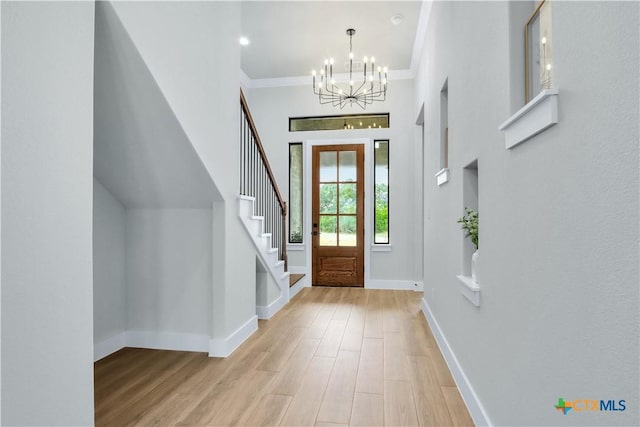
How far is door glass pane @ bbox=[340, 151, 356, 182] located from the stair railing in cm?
144

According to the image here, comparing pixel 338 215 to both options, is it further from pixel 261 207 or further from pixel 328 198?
pixel 261 207

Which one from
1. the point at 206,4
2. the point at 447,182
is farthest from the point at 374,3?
the point at 447,182

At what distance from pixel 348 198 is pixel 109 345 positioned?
3.77 m

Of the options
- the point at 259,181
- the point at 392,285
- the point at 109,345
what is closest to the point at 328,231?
the point at 392,285

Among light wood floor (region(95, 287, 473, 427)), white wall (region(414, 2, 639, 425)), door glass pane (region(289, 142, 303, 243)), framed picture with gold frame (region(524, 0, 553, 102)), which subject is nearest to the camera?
white wall (region(414, 2, 639, 425))

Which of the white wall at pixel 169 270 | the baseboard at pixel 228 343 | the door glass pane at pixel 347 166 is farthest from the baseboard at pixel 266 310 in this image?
the door glass pane at pixel 347 166

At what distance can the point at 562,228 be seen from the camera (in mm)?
1034

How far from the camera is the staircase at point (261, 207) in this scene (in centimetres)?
329

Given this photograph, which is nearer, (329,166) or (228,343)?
(228,343)

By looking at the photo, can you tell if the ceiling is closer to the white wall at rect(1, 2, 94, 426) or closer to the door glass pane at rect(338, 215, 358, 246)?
the door glass pane at rect(338, 215, 358, 246)

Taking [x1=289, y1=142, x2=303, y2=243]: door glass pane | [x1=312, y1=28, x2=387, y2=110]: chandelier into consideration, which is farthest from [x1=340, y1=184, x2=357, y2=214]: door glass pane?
[x1=312, y1=28, x2=387, y2=110]: chandelier

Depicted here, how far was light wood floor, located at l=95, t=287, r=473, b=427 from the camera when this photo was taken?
1948 millimetres

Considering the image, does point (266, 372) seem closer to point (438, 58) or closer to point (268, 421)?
point (268, 421)

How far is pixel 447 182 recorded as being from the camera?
2.88m
